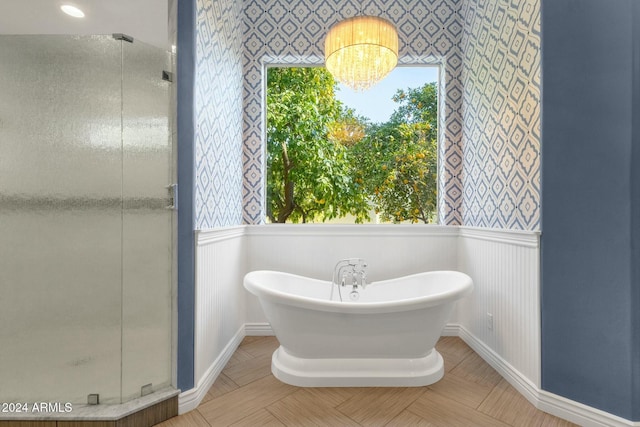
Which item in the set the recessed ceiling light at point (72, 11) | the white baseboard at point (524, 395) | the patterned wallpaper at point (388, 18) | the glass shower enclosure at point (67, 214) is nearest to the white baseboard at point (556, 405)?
the white baseboard at point (524, 395)

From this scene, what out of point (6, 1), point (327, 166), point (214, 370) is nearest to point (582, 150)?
point (327, 166)

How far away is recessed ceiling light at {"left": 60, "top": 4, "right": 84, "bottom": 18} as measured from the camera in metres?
Result: 1.60

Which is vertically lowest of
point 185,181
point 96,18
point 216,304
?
point 216,304

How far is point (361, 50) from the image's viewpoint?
77.5 inches

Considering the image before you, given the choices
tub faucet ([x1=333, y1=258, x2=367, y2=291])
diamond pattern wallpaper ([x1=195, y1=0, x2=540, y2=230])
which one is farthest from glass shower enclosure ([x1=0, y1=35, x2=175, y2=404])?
tub faucet ([x1=333, y1=258, x2=367, y2=291])

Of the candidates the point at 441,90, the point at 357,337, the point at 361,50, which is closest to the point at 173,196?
the point at 357,337

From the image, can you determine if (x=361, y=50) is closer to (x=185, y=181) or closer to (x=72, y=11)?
(x=185, y=181)

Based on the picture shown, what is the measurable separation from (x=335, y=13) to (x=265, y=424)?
2.94m

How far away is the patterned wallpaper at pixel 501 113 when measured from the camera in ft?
5.75

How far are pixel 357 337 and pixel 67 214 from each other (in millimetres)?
1618

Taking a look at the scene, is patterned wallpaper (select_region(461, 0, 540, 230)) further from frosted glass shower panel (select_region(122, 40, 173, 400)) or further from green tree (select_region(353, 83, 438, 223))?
frosted glass shower panel (select_region(122, 40, 173, 400))

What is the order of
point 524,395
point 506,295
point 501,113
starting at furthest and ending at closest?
point 501,113 < point 506,295 < point 524,395

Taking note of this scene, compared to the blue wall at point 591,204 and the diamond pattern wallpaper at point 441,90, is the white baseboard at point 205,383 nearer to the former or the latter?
the diamond pattern wallpaper at point 441,90

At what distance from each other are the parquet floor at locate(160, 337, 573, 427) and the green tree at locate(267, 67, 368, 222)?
4.50 ft
